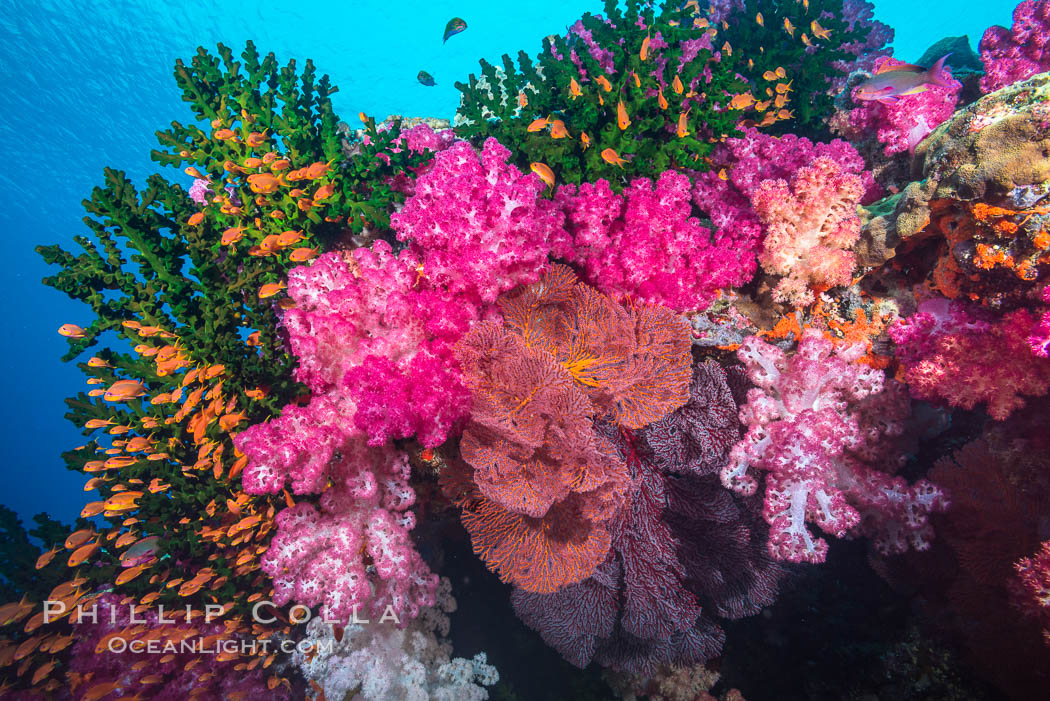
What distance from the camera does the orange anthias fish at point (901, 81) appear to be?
12.9ft

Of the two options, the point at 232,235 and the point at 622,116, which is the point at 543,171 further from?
the point at 232,235

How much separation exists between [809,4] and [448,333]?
26.4 ft

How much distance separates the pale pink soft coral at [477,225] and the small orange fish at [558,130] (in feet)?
3.32

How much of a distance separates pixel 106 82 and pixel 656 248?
49195 millimetres

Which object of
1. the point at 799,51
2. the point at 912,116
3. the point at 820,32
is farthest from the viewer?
the point at 820,32

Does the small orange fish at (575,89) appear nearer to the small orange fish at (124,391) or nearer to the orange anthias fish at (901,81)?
the orange anthias fish at (901,81)

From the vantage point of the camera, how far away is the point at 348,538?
3.54 m

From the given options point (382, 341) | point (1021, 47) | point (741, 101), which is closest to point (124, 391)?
point (382, 341)

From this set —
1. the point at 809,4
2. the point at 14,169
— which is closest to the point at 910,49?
the point at 809,4

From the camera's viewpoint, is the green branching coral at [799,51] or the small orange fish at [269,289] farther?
the green branching coral at [799,51]

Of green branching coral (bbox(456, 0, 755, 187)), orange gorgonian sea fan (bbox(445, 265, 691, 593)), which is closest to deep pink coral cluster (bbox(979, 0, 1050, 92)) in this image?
green branching coral (bbox(456, 0, 755, 187))

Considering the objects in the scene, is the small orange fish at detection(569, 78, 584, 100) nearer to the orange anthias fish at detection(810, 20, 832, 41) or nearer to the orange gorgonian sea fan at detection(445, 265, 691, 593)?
the orange gorgonian sea fan at detection(445, 265, 691, 593)

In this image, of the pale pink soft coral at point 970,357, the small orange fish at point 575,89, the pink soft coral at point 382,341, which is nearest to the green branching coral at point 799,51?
the small orange fish at point 575,89

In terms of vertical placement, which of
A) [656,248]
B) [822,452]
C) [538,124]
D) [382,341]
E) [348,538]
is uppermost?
[538,124]
